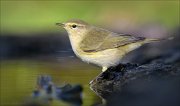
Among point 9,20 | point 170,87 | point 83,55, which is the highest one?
point 9,20

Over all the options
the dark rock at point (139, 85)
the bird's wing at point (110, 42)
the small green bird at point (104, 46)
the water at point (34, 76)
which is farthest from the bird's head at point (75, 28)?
the dark rock at point (139, 85)

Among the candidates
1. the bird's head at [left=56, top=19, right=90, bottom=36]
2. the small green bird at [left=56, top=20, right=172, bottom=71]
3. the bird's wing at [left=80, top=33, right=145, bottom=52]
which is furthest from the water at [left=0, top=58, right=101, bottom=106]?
the bird's head at [left=56, top=19, right=90, bottom=36]

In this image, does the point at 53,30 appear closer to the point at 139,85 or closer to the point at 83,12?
the point at 83,12

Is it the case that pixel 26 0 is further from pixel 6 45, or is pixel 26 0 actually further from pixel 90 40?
pixel 90 40

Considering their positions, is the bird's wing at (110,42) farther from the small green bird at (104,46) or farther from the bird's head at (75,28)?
the bird's head at (75,28)

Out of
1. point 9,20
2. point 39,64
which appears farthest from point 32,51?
point 9,20

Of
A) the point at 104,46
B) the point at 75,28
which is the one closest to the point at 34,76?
the point at 75,28

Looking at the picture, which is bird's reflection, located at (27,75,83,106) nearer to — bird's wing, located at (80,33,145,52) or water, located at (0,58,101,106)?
water, located at (0,58,101,106)
